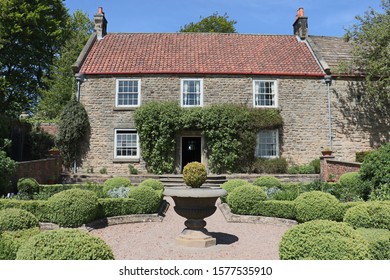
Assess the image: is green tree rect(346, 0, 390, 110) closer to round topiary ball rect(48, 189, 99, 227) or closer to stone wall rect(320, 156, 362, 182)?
stone wall rect(320, 156, 362, 182)

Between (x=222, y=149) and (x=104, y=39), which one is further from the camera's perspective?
(x=104, y=39)

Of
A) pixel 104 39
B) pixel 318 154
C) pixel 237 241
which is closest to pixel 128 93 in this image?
pixel 104 39

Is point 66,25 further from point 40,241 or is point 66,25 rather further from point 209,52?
point 40,241

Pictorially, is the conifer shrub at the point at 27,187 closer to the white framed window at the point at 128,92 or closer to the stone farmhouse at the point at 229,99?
the stone farmhouse at the point at 229,99

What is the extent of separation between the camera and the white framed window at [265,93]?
19.3 metres

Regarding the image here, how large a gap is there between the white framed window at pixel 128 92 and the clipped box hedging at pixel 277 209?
37.6ft

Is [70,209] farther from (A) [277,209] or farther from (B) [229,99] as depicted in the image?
(B) [229,99]

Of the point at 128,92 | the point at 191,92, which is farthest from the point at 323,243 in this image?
the point at 128,92

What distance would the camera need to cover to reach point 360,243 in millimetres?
4250

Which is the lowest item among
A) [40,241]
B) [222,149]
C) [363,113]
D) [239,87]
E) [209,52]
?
[40,241]

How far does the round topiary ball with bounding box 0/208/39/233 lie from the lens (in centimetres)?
617

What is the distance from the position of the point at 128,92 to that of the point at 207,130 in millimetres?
5330

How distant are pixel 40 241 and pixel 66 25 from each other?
2869cm

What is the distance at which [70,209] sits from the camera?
8.44 m
